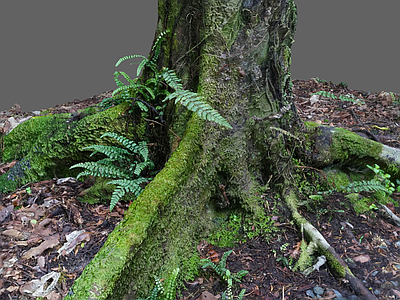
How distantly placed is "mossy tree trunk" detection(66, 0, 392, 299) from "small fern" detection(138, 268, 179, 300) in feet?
0.37

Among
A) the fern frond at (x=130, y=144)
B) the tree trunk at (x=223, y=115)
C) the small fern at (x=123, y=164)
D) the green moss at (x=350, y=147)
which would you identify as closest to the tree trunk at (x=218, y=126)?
the tree trunk at (x=223, y=115)

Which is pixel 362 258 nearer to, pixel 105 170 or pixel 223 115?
pixel 223 115

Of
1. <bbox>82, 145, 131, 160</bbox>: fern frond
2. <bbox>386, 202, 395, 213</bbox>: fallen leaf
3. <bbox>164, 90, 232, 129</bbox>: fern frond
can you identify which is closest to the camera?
<bbox>164, 90, 232, 129</bbox>: fern frond

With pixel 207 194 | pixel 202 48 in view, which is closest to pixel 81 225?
pixel 207 194

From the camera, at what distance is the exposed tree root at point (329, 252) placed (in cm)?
314

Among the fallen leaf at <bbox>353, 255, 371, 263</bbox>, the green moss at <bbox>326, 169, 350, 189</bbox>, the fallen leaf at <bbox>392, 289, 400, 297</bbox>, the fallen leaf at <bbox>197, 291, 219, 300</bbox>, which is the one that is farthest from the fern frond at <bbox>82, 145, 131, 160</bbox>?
the fallen leaf at <bbox>392, 289, 400, 297</bbox>

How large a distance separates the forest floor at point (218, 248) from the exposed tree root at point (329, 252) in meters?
0.09

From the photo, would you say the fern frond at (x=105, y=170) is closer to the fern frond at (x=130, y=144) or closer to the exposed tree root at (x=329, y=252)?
the fern frond at (x=130, y=144)

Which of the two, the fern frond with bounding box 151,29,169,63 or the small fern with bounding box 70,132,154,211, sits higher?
the fern frond with bounding box 151,29,169,63

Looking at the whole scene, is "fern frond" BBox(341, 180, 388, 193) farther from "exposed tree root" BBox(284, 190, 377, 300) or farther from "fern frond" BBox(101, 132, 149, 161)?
"fern frond" BBox(101, 132, 149, 161)

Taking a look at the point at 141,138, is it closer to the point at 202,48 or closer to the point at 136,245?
the point at 202,48

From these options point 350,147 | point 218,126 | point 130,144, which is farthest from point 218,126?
A: point 350,147

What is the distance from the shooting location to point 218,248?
3.77 metres

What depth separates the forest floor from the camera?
3.26 meters
